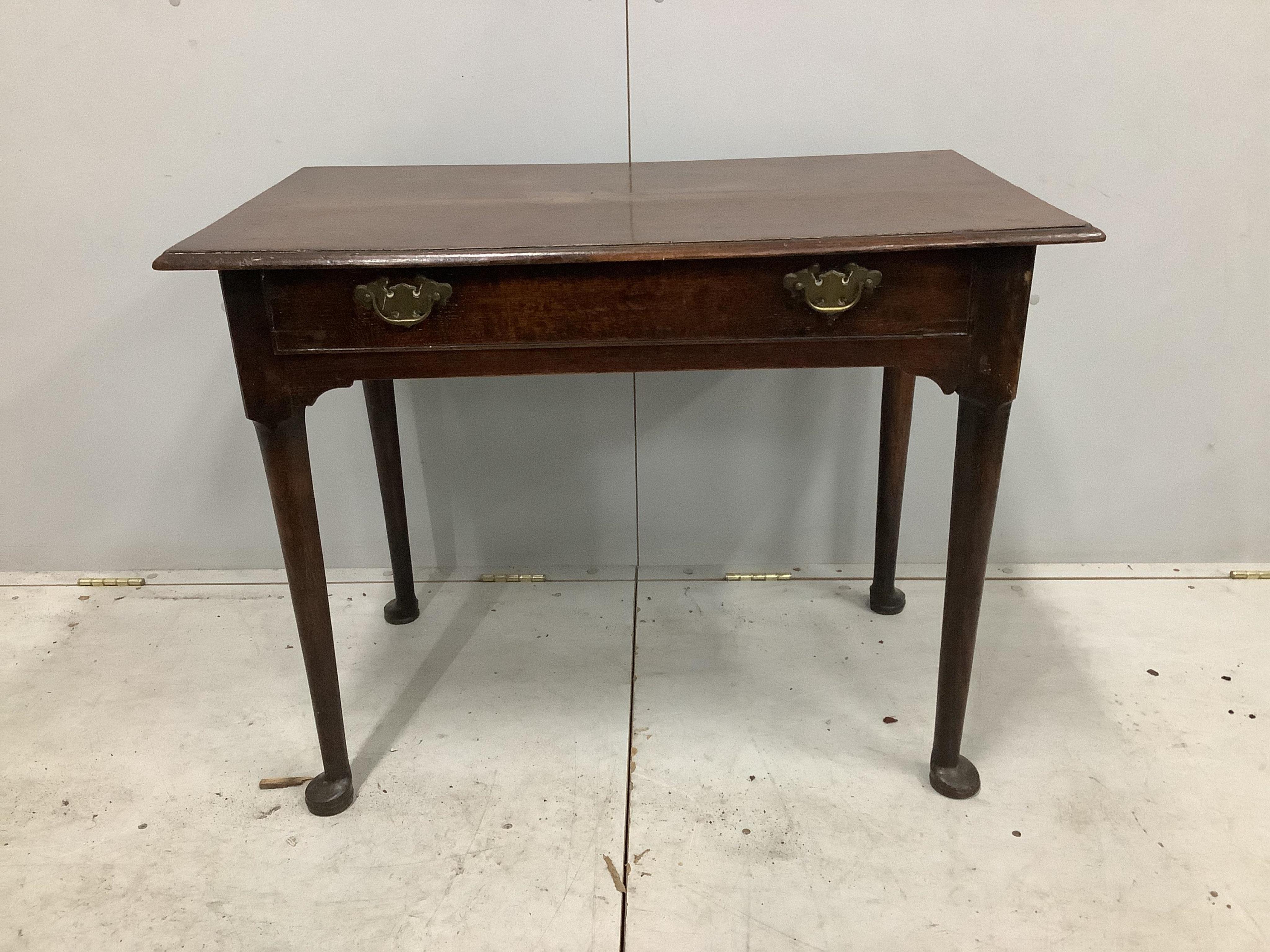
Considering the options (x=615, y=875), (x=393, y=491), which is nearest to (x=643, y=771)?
(x=615, y=875)

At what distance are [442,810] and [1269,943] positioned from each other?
4.02 ft

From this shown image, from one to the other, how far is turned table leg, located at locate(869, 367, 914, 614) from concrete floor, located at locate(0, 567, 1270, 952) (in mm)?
64

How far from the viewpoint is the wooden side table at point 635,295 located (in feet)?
4.26

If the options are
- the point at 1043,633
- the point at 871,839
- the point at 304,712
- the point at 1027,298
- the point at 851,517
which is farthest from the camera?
the point at 851,517

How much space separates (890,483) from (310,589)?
1.15 metres

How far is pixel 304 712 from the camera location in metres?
1.93

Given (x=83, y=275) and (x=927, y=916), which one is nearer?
(x=927, y=916)

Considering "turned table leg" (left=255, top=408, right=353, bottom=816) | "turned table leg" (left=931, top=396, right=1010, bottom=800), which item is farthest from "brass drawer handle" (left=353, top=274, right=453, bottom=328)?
"turned table leg" (left=931, top=396, right=1010, bottom=800)

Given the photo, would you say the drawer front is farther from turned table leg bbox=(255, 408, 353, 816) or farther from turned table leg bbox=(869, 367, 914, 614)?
turned table leg bbox=(869, 367, 914, 614)

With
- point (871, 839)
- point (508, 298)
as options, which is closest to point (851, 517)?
point (871, 839)

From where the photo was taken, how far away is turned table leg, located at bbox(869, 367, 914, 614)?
199cm

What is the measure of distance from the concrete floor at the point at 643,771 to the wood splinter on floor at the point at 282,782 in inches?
1.0

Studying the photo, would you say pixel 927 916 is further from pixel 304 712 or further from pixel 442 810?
pixel 304 712

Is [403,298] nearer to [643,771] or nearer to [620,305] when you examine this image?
[620,305]
